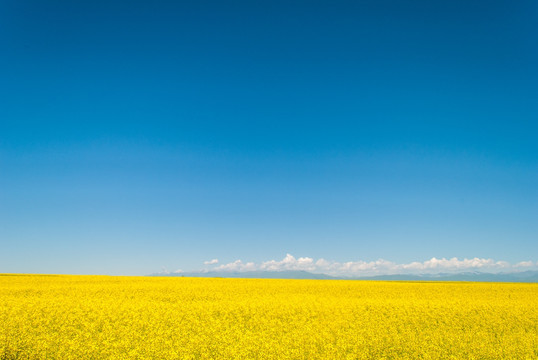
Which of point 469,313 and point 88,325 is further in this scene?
point 469,313

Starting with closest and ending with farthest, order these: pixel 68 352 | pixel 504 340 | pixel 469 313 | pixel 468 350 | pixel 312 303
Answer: pixel 68 352 < pixel 468 350 < pixel 504 340 < pixel 469 313 < pixel 312 303

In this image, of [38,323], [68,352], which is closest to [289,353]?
[68,352]

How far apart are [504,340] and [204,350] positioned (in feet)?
35.6

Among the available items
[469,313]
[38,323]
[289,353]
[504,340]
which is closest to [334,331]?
[289,353]

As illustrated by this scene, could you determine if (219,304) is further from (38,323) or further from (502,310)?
(502,310)

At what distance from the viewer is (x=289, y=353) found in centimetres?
1132

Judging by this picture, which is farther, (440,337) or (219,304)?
(219,304)

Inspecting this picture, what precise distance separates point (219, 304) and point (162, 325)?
5.48 m

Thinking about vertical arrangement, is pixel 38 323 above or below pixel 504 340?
above

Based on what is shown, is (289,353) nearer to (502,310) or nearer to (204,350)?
(204,350)

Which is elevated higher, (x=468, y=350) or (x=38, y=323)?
(x=38, y=323)

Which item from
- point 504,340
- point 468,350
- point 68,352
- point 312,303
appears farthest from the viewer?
point 312,303

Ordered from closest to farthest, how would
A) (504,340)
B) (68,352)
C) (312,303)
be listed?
(68,352)
(504,340)
(312,303)

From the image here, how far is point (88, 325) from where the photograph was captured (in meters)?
13.8
